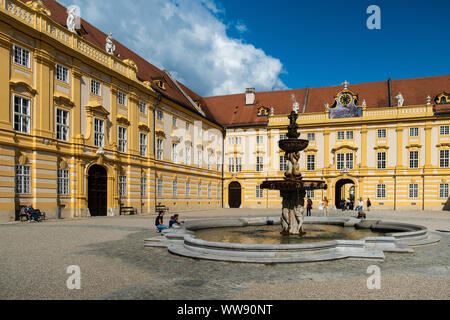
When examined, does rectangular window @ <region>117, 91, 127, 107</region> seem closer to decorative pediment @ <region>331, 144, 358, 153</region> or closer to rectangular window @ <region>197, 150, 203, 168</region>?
rectangular window @ <region>197, 150, 203, 168</region>

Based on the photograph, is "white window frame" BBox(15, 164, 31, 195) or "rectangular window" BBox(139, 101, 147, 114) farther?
"rectangular window" BBox(139, 101, 147, 114)

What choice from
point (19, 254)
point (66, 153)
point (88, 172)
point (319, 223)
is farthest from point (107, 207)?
point (19, 254)

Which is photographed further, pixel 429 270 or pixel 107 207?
pixel 107 207

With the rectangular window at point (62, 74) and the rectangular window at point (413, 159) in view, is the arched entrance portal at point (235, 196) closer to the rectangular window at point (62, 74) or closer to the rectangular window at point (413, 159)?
the rectangular window at point (413, 159)

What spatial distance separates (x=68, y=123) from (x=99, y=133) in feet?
9.41

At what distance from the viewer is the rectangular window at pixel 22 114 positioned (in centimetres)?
2088

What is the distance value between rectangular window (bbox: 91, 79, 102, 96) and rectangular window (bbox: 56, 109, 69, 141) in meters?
3.22

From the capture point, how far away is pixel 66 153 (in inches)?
949

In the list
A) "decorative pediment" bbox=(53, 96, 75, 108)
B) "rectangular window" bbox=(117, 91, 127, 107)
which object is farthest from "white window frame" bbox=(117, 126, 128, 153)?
"decorative pediment" bbox=(53, 96, 75, 108)

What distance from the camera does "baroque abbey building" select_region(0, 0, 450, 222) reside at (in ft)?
70.4

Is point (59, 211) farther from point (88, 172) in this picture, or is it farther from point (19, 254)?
point (19, 254)

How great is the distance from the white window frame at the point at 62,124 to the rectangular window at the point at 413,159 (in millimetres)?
37025

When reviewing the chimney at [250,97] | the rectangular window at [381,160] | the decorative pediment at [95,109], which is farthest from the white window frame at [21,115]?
the rectangular window at [381,160]
